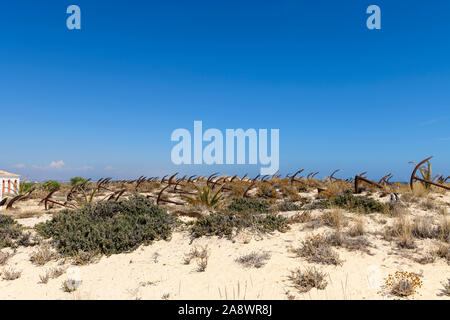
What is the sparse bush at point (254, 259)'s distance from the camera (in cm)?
516

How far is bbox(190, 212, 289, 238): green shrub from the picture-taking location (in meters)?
6.68

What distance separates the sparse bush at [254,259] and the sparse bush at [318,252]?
2.37 ft

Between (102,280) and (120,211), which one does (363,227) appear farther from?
(120,211)

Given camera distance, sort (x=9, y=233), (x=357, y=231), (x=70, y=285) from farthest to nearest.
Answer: (x=9, y=233), (x=357, y=231), (x=70, y=285)

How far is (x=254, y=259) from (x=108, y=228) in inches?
161

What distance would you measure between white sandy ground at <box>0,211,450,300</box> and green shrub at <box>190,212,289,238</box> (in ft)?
1.23

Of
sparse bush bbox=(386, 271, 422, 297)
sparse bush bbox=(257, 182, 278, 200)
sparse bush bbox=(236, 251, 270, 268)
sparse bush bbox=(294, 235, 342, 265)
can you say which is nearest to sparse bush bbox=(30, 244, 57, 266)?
sparse bush bbox=(236, 251, 270, 268)

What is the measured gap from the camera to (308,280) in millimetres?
4371

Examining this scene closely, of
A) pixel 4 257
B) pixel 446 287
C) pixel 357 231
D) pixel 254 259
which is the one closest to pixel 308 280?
pixel 254 259

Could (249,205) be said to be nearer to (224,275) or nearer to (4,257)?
(224,275)

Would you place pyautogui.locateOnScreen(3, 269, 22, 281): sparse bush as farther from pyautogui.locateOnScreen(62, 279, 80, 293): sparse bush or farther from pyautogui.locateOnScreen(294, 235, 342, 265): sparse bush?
pyautogui.locateOnScreen(294, 235, 342, 265): sparse bush

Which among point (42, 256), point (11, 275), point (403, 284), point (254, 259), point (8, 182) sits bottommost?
point (11, 275)

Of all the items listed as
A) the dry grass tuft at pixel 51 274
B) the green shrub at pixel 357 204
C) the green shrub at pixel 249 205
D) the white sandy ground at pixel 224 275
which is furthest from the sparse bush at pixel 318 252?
the dry grass tuft at pixel 51 274
